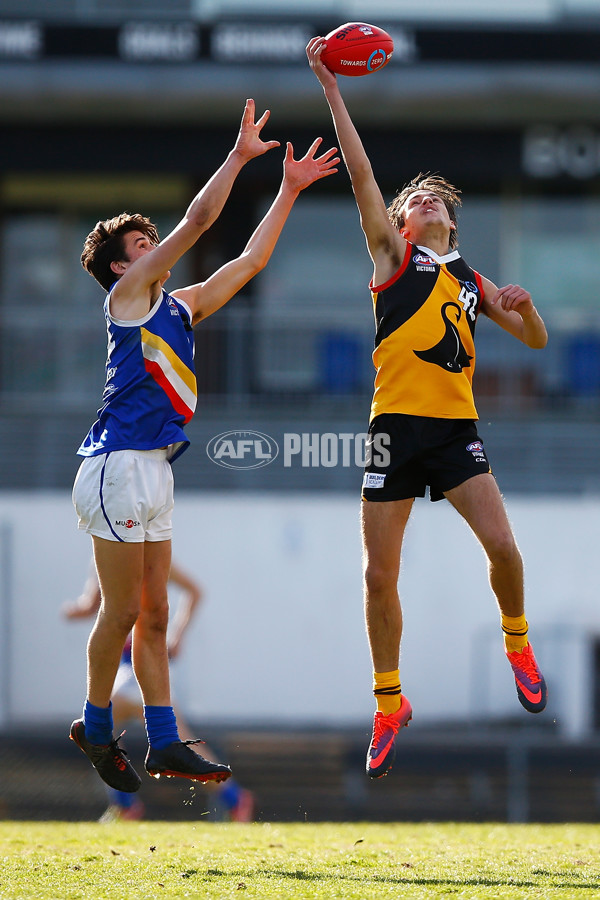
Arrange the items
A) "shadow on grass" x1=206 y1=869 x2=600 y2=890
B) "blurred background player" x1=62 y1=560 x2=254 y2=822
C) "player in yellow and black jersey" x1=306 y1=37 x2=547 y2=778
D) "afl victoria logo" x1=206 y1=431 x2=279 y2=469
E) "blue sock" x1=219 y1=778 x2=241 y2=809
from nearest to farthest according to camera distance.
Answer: "shadow on grass" x1=206 y1=869 x2=600 y2=890 → "player in yellow and black jersey" x1=306 y1=37 x2=547 y2=778 → "afl victoria logo" x1=206 y1=431 x2=279 y2=469 → "blurred background player" x1=62 y1=560 x2=254 y2=822 → "blue sock" x1=219 y1=778 x2=241 y2=809

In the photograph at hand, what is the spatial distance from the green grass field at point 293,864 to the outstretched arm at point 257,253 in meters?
2.53

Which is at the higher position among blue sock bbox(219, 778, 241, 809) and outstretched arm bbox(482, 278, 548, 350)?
outstretched arm bbox(482, 278, 548, 350)

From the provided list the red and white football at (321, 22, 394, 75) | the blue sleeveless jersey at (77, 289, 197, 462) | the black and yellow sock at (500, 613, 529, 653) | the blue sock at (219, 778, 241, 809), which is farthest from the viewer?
the blue sock at (219, 778, 241, 809)

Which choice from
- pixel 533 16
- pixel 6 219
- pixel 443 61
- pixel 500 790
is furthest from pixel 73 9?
pixel 500 790

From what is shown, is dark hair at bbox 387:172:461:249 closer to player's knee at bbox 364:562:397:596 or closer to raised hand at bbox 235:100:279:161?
raised hand at bbox 235:100:279:161

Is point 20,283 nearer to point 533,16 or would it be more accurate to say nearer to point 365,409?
point 365,409

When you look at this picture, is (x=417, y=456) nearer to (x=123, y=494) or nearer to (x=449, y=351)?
(x=449, y=351)

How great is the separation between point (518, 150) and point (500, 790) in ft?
28.2

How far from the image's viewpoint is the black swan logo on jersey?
5.80 m

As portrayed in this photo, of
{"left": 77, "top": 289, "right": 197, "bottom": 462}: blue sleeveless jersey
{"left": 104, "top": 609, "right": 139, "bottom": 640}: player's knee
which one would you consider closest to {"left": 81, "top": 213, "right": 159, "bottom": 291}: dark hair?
{"left": 77, "top": 289, "right": 197, "bottom": 462}: blue sleeveless jersey

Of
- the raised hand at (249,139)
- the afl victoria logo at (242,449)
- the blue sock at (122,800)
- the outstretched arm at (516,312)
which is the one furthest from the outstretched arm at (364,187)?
the blue sock at (122,800)

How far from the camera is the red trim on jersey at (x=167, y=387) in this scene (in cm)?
550

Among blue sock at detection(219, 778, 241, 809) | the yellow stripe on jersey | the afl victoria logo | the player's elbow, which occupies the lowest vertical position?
blue sock at detection(219, 778, 241, 809)

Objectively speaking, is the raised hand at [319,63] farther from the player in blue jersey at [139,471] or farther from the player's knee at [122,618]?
the player's knee at [122,618]
